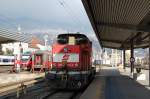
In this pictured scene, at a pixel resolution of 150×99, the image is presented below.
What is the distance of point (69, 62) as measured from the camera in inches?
902

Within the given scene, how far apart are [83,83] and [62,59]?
6.78ft

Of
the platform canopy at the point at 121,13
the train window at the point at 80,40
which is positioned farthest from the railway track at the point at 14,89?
the platform canopy at the point at 121,13

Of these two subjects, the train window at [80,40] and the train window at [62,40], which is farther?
the train window at [62,40]

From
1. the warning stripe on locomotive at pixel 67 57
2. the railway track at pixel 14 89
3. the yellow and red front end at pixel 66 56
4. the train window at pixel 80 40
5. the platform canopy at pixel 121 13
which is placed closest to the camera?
the railway track at pixel 14 89

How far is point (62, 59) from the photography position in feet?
75.7

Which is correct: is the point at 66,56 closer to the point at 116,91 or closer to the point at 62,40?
the point at 62,40

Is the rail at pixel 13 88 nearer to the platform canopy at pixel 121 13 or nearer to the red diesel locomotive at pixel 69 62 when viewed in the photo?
the red diesel locomotive at pixel 69 62

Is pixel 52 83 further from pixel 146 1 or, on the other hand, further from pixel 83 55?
pixel 146 1

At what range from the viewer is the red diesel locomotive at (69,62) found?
72.4ft

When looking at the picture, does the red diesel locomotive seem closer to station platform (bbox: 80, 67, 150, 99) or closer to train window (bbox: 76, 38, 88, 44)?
train window (bbox: 76, 38, 88, 44)

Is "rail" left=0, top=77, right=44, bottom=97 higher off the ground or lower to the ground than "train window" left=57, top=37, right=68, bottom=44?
lower

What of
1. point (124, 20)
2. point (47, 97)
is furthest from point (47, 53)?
point (47, 97)

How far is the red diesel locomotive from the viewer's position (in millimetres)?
22062

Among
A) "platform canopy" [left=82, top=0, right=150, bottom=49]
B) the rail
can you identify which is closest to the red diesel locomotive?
"platform canopy" [left=82, top=0, right=150, bottom=49]
